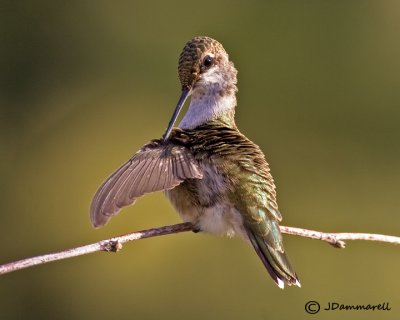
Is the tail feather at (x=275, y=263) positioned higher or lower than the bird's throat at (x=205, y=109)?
lower

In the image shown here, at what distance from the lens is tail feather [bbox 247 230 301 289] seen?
3844mm

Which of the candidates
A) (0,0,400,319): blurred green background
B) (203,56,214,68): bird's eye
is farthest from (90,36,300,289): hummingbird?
(0,0,400,319): blurred green background

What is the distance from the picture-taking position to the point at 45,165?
661 cm

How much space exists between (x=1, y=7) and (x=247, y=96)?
8.91ft

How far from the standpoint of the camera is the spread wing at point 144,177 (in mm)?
3240

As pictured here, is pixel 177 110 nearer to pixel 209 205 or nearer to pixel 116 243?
pixel 209 205

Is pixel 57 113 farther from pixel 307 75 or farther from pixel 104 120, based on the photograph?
pixel 307 75

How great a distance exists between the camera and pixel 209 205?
390cm

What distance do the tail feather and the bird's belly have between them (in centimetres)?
9

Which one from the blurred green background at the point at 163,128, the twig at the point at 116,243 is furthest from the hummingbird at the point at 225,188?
the blurred green background at the point at 163,128

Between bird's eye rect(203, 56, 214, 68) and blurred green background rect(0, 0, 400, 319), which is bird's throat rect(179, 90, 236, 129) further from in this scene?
blurred green background rect(0, 0, 400, 319)

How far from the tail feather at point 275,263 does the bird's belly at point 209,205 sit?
85mm

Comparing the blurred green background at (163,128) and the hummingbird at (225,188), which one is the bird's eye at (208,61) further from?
the blurred green background at (163,128)

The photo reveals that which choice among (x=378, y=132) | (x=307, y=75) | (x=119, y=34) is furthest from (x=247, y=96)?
(x=119, y=34)
